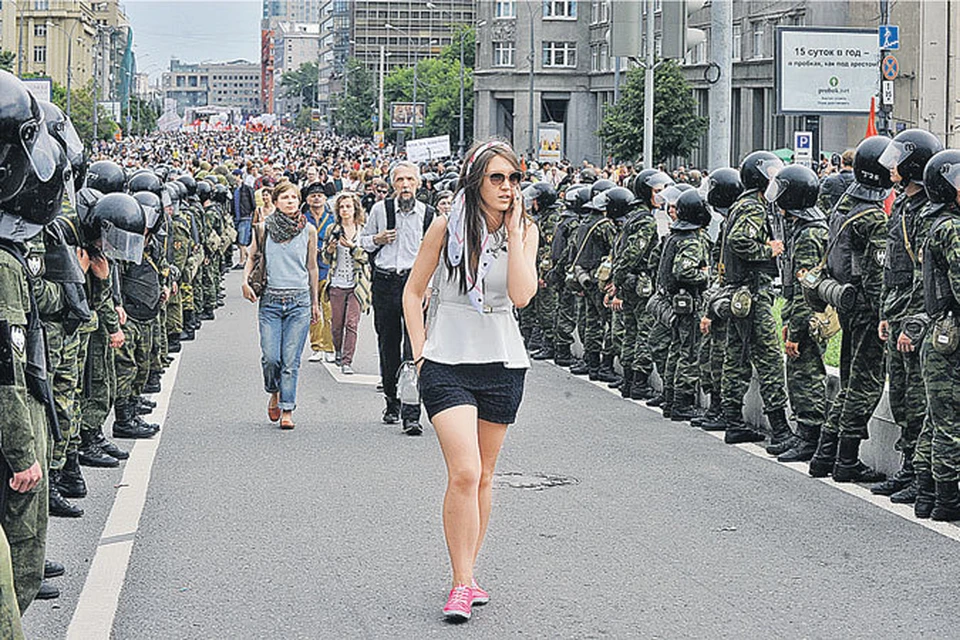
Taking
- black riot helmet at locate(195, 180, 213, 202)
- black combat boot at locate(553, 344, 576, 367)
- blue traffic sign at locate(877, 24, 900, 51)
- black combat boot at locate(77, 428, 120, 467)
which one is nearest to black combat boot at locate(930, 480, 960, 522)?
black combat boot at locate(77, 428, 120, 467)

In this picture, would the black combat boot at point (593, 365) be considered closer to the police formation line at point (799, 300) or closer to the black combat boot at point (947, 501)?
the police formation line at point (799, 300)

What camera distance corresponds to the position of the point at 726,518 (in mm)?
8867

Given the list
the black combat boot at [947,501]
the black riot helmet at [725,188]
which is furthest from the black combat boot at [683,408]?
the black combat boot at [947,501]

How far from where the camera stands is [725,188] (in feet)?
39.1

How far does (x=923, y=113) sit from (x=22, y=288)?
49.9 meters

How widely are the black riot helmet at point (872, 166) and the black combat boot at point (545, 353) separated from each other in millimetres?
8486

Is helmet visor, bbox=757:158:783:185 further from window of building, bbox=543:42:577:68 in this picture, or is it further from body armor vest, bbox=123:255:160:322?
window of building, bbox=543:42:577:68

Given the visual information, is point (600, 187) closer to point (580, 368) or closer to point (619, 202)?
point (619, 202)

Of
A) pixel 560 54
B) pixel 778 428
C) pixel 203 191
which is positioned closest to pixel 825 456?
pixel 778 428

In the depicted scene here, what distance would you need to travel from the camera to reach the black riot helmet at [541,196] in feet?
58.4

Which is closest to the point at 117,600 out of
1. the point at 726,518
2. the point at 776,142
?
the point at 726,518

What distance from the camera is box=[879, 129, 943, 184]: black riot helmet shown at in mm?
9008

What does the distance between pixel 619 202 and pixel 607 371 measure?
6.19 ft

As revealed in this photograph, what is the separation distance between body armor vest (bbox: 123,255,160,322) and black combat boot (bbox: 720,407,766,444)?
414 centimetres
